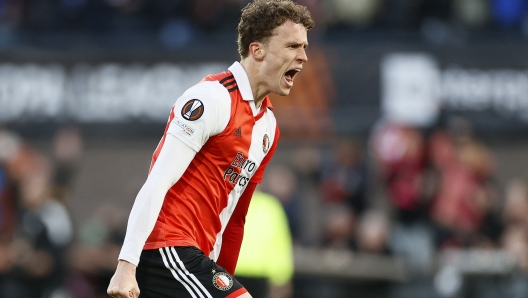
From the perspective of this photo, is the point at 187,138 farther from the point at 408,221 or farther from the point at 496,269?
the point at 408,221

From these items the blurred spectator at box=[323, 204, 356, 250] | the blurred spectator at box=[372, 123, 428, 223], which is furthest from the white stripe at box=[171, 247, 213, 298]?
the blurred spectator at box=[372, 123, 428, 223]

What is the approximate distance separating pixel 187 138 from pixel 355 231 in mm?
6629

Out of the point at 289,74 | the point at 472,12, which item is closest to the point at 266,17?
the point at 289,74

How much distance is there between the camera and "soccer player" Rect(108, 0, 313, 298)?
4074mm

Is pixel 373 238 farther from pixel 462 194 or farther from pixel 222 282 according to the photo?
pixel 222 282

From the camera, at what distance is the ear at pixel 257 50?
4.44 metres

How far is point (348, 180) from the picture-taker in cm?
1131

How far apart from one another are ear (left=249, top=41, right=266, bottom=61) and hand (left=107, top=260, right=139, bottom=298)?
4.00 feet

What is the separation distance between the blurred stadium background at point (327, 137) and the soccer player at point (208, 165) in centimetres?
571

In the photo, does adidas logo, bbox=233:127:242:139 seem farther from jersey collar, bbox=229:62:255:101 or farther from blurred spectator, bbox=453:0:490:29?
blurred spectator, bbox=453:0:490:29

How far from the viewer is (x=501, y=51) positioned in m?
12.2

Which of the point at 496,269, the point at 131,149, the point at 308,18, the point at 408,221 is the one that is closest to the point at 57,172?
the point at 131,149

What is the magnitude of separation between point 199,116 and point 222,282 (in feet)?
2.55

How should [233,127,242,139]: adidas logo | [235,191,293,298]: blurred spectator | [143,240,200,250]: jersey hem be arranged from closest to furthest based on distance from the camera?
[143,240,200,250]: jersey hem
[233,127,242,139]: adidas logo
[235,191,293,298]: blurred spectator
